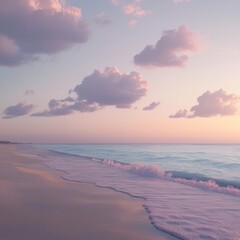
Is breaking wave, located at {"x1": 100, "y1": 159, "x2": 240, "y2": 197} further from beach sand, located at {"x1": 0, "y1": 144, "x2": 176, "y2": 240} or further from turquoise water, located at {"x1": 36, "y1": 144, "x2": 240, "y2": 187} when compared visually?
beach sand, located at {"x1": 0, "y1": 144, "x2": 176, "y2": 240}

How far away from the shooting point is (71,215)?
29.0 feet

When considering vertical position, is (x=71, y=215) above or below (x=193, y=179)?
below

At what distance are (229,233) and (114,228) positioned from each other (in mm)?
2686

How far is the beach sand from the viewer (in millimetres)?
7207

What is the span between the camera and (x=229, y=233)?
7957 mm

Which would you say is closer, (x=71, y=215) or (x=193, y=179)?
(x=71, y=215)

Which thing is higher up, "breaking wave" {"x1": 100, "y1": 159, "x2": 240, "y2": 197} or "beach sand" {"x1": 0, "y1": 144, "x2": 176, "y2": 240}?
"breaking wave" {"x1": 100, "y1": 159, "x2": 240, "y2": 197}

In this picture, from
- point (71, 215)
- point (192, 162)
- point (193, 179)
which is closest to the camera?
point (71, 215)

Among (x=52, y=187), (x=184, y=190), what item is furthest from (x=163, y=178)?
(x=52, y=187)

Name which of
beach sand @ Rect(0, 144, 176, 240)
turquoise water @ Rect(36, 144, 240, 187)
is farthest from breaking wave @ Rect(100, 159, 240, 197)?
beach sand @ Rect(0, 144, 176, 240)

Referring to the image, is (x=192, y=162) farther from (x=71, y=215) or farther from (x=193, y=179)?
(x=71, y=215)

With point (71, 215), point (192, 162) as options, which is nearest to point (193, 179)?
point (71, 215)

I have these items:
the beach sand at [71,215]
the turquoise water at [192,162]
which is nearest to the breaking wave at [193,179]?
the turquoise water at [192,162]

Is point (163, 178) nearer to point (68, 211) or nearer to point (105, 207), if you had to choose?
point (105, 207)
